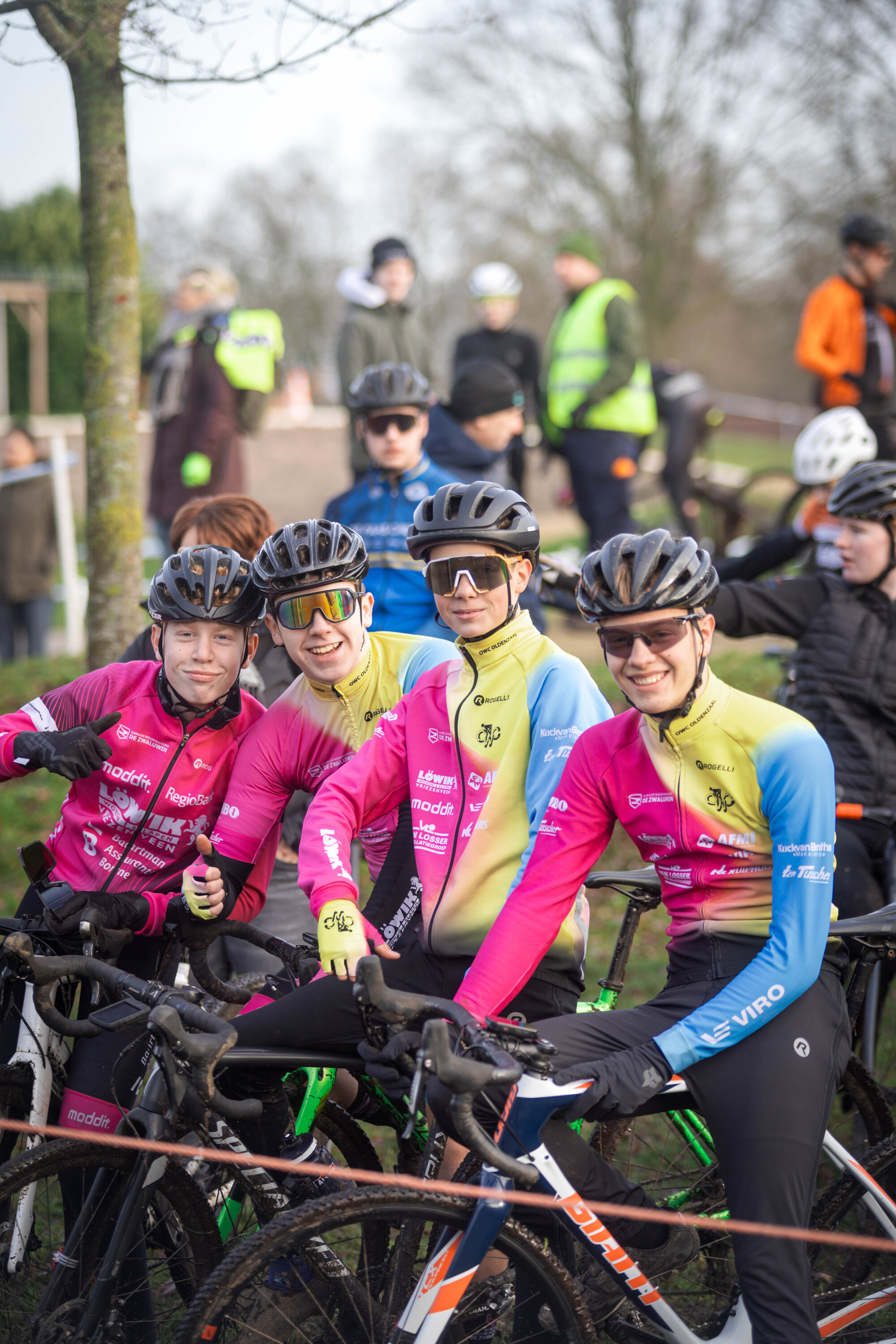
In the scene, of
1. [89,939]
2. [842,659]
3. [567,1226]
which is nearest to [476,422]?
[842,659]

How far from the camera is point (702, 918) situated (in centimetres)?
313

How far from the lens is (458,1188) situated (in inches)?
102

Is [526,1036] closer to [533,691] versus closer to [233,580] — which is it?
[533,691]

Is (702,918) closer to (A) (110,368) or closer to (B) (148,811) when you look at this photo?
(B) (148,811)

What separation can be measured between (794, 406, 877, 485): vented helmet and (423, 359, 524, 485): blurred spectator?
4.91 feet

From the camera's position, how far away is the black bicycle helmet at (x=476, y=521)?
11.1 feet

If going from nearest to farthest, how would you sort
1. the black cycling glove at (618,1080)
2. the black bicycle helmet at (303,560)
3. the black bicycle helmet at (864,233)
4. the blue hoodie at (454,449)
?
the black cycling glove at (618,1080) < the black bicycle helmet at (303,560) < the blue hoodie at (454,449) < the black bicycle helmet at (864,233)

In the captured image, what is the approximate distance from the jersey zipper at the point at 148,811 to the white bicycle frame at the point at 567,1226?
1464 mm

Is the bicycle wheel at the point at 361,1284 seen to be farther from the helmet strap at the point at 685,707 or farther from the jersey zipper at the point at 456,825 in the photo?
the helmet strap at the point at 685,707

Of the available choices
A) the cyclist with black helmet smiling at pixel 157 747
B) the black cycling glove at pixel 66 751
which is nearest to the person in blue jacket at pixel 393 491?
the cyclist with black helmet smiling at pixel 157 747

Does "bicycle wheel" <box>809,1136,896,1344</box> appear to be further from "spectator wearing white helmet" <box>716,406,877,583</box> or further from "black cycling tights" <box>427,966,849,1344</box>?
"spectator wearing white helmet" <box>716,406,877,583</box>

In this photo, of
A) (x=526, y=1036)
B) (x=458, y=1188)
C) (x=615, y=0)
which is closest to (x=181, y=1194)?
(x=458, y=1188)

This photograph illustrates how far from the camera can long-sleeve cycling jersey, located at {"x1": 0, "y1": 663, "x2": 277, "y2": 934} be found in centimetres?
362

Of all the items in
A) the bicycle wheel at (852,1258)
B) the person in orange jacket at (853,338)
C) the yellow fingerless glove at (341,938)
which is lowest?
the bicycle wheel at (852,1258)
